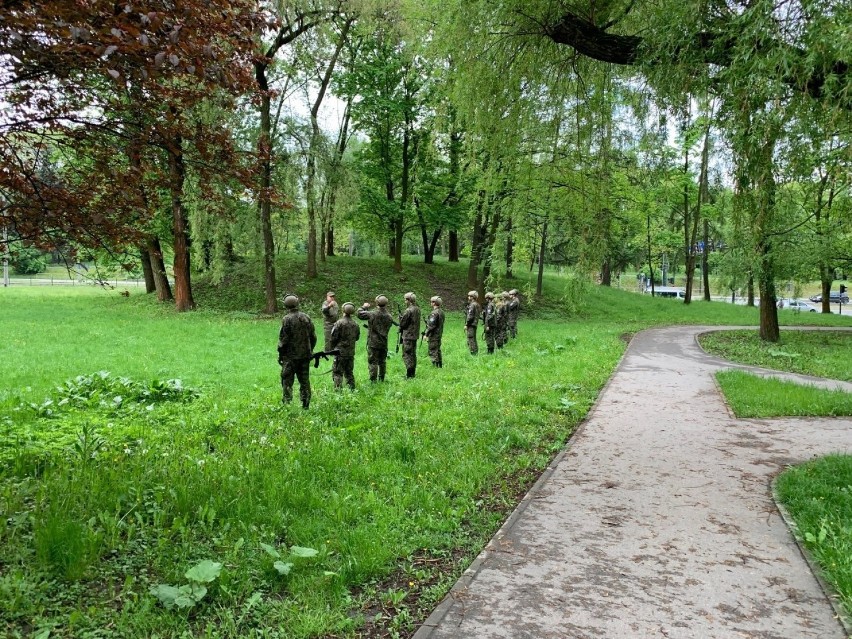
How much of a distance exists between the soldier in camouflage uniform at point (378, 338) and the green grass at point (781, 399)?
638cm

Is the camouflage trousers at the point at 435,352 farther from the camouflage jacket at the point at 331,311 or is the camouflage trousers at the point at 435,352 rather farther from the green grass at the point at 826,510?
the green grass at the point at 826,510

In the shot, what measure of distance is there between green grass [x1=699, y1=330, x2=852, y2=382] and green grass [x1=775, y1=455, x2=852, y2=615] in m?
8.38

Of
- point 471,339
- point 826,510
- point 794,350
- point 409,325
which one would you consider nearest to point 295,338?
point 409,325

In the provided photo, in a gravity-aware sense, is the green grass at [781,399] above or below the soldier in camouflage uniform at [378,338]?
below

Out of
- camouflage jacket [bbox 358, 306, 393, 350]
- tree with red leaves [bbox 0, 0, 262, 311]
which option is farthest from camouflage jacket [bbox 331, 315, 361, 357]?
tree with red leaves [bbox 0, 0, 262, 311]

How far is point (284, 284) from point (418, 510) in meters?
23.7

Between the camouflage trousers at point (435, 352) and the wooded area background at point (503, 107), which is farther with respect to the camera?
the camouflage trousers at point (435, 352)

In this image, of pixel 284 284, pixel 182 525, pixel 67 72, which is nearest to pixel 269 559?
pixel 182 525

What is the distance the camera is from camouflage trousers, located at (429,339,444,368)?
532 inches

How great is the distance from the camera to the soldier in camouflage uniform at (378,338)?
11273 mm

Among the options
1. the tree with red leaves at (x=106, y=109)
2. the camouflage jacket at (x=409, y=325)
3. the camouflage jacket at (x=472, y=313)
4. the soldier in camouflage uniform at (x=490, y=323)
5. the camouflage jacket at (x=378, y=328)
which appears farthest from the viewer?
the soldier in camouflage uniform at (x=490, y=323)

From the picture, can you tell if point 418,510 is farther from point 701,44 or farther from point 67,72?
point 701,44

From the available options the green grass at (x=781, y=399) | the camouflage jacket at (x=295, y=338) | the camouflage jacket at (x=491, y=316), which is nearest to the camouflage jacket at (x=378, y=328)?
the camouflage jacket at (x=295, y=338)

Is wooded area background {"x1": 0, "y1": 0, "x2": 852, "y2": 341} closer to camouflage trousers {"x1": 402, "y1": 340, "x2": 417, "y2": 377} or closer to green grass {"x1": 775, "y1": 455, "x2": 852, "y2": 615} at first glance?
green grass {"x1": 775, "y1": 455, "x2": 852, "y2": 615}
